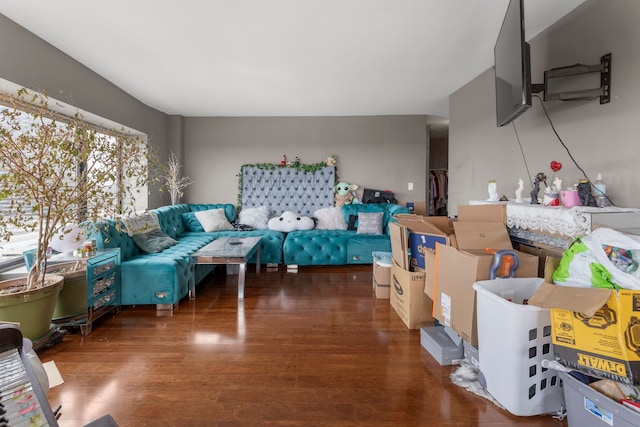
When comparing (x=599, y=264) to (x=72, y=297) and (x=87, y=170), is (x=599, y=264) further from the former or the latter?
(x=72, y=297)

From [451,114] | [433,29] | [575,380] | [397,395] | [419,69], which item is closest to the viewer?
[575,380]

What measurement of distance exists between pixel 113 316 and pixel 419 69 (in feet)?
12.7

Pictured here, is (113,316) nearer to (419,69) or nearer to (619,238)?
(619,238)

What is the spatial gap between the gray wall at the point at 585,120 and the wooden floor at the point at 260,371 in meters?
1.65

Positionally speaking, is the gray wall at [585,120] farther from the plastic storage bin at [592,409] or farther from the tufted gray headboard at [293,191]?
the tufted gray headboard at [293,191]

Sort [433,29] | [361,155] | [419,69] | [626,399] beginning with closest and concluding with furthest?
[626,399] → [433,29] → [419,69] → [361,155]

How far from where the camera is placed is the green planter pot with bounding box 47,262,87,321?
2404 millimetres

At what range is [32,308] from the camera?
2.08 metres

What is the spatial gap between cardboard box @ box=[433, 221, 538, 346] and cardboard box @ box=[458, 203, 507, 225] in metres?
0.11

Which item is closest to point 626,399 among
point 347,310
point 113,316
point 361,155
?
point 347,310

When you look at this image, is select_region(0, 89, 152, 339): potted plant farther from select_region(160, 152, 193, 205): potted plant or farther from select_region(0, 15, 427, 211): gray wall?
select_region(0, 15, 427, 211): gray wall

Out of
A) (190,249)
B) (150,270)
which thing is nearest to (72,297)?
(150,270)

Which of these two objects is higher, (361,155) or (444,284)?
(361,155)

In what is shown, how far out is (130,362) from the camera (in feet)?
6.66
